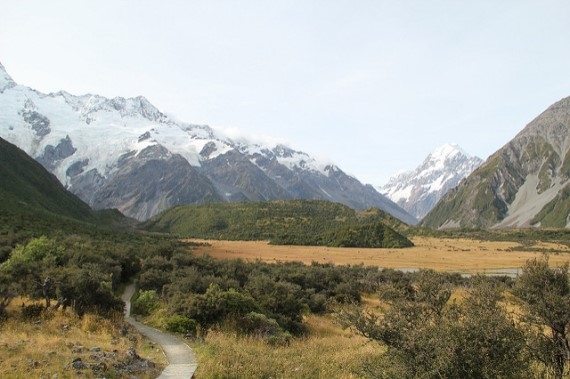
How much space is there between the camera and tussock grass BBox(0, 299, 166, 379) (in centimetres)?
1372

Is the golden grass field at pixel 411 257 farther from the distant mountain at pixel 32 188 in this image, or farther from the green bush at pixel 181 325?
the distant mountain at pixel 32 188

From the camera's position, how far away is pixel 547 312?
43.9 ft

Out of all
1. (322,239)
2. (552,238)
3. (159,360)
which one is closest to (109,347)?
(159,360)

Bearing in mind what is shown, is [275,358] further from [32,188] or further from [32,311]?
[32,188]

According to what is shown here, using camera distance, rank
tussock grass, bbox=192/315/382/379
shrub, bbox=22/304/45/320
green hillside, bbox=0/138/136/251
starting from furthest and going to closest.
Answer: green hillside, bbox=0/138/136/251, shrub, bbox=22/304/45/320, tussock grass, bbox=192/315/382/379

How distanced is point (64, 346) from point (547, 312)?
55.3 feet

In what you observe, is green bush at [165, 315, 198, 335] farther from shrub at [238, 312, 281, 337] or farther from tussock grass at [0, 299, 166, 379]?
shrub at [238, 312, 281, 337]

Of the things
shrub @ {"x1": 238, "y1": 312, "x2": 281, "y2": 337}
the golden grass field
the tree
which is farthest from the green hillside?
the tree

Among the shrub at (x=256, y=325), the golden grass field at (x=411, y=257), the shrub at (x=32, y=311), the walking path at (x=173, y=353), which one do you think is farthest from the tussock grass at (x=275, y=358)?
the golden grass field at (x=411, y=257)

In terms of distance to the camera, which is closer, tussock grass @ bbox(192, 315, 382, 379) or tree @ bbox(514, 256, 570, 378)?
tree @ bbox(514, 256, 570, 378)

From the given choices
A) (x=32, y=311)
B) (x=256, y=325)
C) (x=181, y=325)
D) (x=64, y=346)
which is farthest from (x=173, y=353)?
(x=32, y=311)

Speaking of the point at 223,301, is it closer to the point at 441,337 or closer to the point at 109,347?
the point at 109,347

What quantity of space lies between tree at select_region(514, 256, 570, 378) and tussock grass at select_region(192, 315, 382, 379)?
5.32 metres

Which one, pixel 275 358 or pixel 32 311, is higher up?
pixel 32 311
